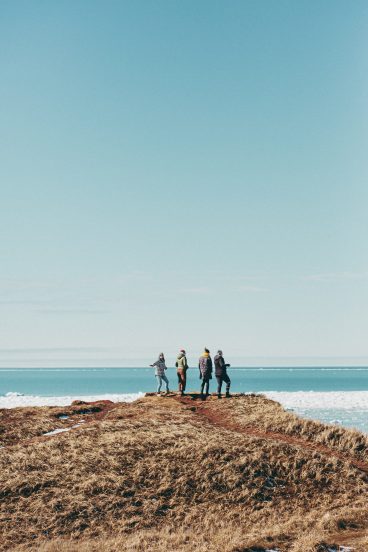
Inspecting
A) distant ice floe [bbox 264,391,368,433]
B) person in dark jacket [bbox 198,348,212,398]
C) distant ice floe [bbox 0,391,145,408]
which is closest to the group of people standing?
person in dark jacket [bbox 198,348,212,398]

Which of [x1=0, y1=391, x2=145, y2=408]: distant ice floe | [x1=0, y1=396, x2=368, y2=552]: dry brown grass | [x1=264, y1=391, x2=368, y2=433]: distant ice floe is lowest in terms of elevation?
[x1=0, y1=391, x2=145, y2=408]: distant ice floe

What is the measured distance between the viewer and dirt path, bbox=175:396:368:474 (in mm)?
23531

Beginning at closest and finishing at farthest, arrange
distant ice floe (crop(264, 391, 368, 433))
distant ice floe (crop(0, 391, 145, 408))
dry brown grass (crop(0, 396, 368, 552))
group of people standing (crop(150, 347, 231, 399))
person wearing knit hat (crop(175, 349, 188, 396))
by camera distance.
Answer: dry brown grass (crop(0, 396, 368, 552)) → group of people standing (crop(150, 347, 231, 399)) → person wearing knit hat (crop(175, 349, 188, 396)) → distant ice floe (crop(264, 391, 368, 433)) → distant ice floe (crop(0, 391, 145, 408))

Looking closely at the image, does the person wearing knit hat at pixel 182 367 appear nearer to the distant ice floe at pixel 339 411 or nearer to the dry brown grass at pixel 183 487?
the dry brown grass at pixel 183 487

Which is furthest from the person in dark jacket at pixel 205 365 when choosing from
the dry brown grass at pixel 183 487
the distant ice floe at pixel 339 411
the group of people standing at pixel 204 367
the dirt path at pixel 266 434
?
the distant ice floe at pixel 339 411

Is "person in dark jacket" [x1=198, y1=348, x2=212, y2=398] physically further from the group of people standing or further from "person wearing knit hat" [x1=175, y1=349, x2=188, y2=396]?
"person wearing knit hat" [x1=175, y1=349, x2=188, y2=396]

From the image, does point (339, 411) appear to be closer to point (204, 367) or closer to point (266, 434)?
point (204, 367)

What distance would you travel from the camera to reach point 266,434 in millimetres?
25875

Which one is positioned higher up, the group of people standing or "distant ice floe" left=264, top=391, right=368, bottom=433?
the group of people standing

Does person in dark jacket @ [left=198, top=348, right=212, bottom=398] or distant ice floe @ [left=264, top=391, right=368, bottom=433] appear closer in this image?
person in dark jacket @ [left=198, top=348, right=212, bottom=398]

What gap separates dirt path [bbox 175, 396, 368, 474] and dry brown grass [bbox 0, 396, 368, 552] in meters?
0.10

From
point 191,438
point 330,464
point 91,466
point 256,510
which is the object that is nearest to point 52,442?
point 91,466

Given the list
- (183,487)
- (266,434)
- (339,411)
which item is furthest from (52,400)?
(183,487)

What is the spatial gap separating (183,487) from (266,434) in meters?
7.65
